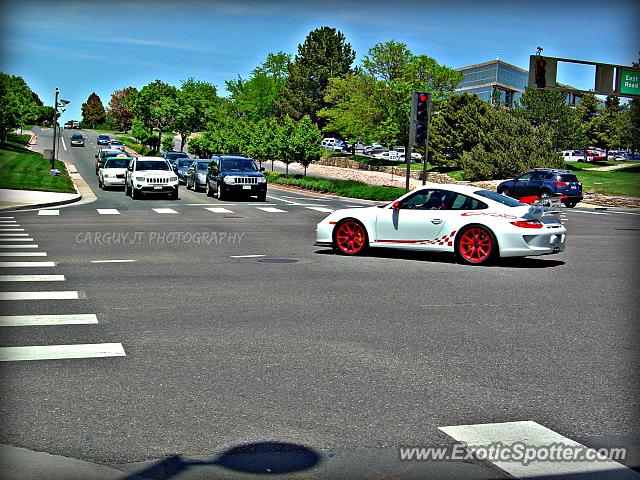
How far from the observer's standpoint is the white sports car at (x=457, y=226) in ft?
46.9

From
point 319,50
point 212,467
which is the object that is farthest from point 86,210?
point 319,50

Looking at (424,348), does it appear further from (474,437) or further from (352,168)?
(352,168)

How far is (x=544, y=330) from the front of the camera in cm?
847

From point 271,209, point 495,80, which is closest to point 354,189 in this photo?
point 271,209

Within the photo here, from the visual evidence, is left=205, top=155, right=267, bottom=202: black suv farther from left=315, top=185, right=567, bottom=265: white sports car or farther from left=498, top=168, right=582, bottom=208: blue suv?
left=315, top=185, right=567, bottom=265: white sports car

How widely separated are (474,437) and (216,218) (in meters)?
20.6

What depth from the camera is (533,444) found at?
496cm

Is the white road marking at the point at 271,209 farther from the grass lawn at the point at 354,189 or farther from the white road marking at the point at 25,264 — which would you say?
the white road marking at the point at 25,264

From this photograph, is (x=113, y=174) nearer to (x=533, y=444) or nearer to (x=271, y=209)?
(x=271, y=209)

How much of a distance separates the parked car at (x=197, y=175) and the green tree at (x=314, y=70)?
222 ft

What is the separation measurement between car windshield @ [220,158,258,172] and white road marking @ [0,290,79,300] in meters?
25.2

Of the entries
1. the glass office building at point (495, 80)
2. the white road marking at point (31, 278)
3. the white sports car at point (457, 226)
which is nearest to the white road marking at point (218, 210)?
the white sports car at point (457, 226)

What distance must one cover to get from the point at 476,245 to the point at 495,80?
375ft

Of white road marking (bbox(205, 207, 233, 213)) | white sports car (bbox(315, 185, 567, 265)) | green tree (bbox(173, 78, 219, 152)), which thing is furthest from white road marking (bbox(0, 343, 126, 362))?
green tree (bbox(173, 78, 219, 152))
